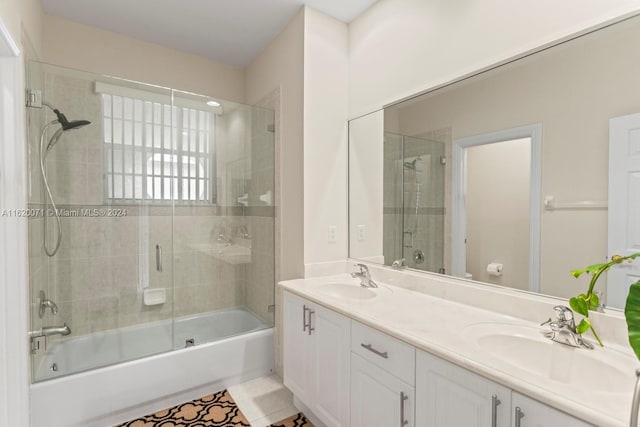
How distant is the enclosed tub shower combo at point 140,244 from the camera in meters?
1.90

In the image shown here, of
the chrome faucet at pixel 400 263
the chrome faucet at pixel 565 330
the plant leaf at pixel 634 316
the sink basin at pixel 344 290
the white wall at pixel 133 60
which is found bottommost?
Answer: the sink basin at pixel 344 290

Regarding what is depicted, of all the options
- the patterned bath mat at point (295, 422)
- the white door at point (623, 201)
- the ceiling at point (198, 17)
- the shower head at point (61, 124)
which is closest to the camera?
the white door at point (623, 201)

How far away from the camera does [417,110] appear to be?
1.90 m

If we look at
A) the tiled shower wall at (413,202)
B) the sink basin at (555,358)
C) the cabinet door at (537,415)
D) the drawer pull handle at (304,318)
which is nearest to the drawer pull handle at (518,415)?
the cabinet door at (537,415)

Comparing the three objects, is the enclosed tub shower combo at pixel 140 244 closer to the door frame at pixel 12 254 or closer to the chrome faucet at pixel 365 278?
the door frame at pixel 12 254

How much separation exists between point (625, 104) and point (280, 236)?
2.04m

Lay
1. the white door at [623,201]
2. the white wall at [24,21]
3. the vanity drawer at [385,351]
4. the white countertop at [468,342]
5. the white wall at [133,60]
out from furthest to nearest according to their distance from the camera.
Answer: the white wall at [133,60] → the white wall at [24,21] → the vanity drawer at [385,351] → the white door at [623,201] → the white countertop at [468,342]

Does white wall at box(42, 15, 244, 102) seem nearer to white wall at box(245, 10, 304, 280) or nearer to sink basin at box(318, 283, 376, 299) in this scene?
white wall at box(245, 10, 304, 280)

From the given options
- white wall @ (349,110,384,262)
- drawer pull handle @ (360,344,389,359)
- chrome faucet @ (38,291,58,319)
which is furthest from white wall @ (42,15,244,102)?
drawer pull handle @ (360,344,389,359)

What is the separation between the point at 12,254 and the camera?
152cm

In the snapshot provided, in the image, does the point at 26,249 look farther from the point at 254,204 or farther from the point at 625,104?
the point at 625,104

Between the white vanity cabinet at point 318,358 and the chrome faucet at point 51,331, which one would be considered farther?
the chrome faucet at point 51,331

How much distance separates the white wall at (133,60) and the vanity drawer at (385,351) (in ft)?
8.71

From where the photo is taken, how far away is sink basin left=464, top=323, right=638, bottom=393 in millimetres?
958
